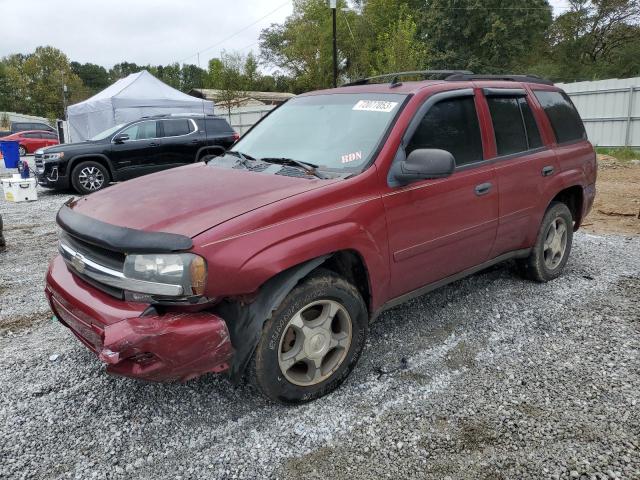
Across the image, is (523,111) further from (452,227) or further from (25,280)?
(25,280)

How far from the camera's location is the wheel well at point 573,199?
4.68m

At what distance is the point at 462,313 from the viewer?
13.2 ft

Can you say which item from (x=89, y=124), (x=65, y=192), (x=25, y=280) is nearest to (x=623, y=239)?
(x=25, y=280)

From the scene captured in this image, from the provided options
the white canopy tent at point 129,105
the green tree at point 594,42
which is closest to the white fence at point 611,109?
the white canopy tent at point 129,105

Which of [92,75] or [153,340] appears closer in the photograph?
[153,340]

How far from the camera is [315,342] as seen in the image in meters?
2.78

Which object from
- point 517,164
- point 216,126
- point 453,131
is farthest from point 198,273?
point 216,126

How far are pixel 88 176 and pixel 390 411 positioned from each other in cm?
1037

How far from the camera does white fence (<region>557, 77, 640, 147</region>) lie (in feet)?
50.4

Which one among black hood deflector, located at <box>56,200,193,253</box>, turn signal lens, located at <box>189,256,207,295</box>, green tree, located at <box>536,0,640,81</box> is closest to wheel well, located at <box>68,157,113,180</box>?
black hood deflector, located at <box>56,200,193,253</box>

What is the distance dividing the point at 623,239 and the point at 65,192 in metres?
11.7

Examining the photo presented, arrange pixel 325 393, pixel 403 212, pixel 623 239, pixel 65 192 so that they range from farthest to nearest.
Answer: pixel 65 192 → pixel 623 239 → pixel 403 212 → pixel 325 393

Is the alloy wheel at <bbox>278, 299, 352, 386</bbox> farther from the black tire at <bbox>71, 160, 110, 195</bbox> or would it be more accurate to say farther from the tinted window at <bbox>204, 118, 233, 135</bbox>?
the tinted window at <bbox>204, 118, 233, 135</bbox>

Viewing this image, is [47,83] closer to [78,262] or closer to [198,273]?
[78,262]
